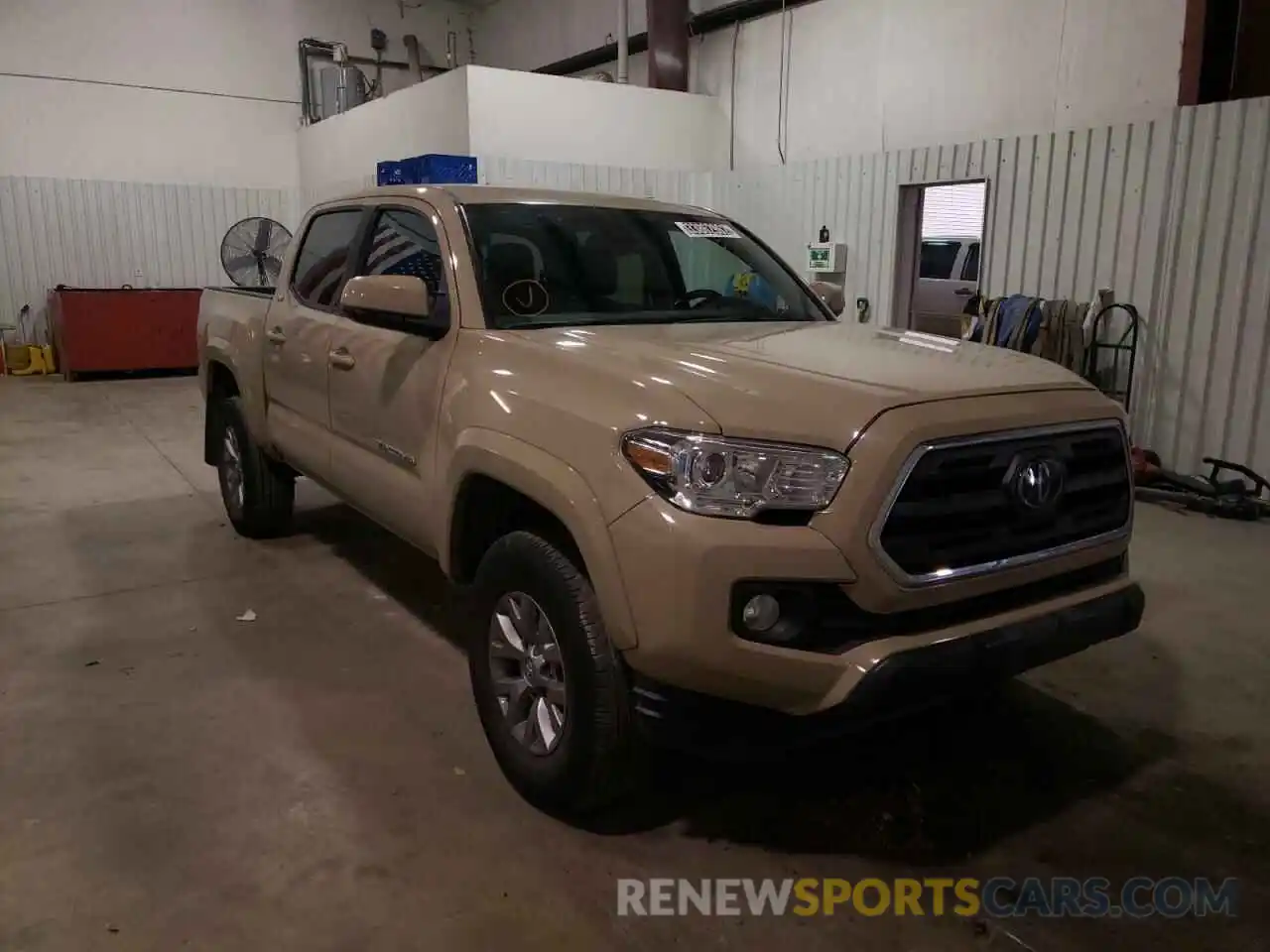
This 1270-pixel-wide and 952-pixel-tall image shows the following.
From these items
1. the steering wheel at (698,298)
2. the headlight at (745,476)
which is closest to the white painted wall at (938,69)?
the steering wheel at (698,298)

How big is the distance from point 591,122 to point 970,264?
4.04 meters

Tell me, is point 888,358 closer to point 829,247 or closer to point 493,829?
point 493,829

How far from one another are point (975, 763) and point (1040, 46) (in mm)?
6412

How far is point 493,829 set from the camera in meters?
2.44

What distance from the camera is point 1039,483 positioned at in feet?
7.15

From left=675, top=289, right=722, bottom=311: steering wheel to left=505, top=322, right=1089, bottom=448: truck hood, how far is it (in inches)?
11.6

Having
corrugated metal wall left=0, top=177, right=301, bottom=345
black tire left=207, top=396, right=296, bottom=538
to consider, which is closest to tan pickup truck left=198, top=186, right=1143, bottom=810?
black tire left=207, top=396, right=296, bottom=538

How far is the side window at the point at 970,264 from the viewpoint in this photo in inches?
345

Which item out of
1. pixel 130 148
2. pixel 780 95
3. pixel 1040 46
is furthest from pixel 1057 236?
pixel 130 148

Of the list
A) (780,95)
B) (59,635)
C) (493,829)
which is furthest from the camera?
(780,95)

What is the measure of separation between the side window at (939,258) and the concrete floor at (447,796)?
17.7 ft

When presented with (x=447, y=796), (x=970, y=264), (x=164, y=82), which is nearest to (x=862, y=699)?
(x=447, y=796)

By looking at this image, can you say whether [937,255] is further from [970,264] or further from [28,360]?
[28,360]

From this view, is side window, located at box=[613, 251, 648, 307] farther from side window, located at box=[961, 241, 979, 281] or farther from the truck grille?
side window, located at box=[961, 241, 979, 281]
